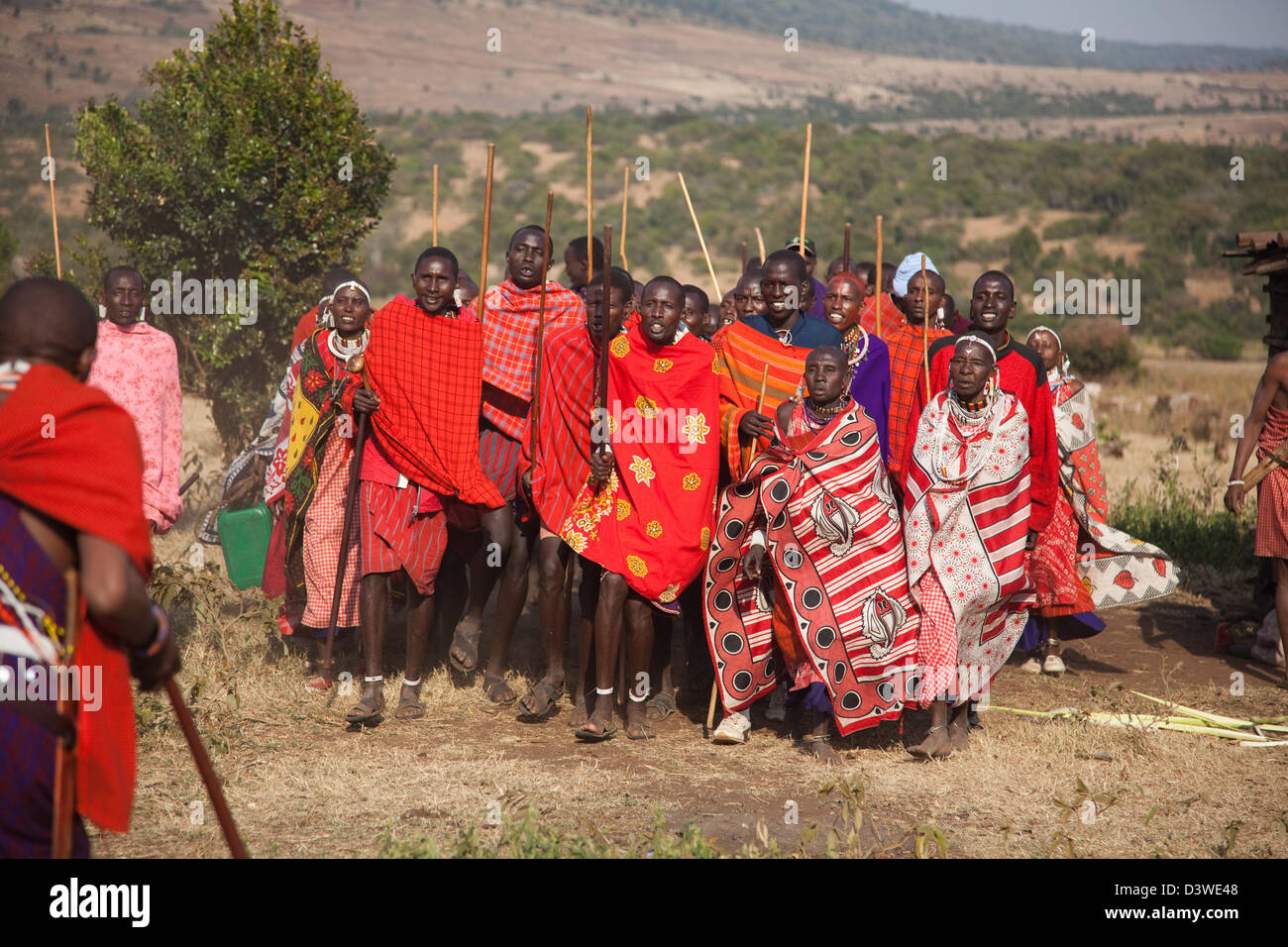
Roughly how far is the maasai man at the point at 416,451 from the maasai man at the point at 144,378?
1350mm

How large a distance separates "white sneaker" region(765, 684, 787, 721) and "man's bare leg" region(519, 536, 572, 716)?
116cm

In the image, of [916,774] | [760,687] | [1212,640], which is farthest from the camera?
[1212,640]

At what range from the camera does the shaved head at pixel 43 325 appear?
10.4 feet

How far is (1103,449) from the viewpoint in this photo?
1431 centimetres

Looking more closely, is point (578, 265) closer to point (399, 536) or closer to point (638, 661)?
point (399, 536)

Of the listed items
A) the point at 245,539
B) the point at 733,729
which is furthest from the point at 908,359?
the point at 245,539

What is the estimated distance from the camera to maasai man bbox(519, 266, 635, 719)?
21.2 feet

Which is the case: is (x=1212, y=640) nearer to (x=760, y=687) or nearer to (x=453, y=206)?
(x=760, y=687)

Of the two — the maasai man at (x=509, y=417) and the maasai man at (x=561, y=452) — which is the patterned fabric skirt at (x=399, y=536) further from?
the maasai man at (x=561, y=452)

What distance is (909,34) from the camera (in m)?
146

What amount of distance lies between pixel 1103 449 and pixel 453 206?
27.5 metres

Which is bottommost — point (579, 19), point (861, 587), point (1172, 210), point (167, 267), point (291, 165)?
point (861, 587)

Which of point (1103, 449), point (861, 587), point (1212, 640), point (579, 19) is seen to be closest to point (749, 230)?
point (1103, 449)

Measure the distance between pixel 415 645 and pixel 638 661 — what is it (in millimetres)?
1192
